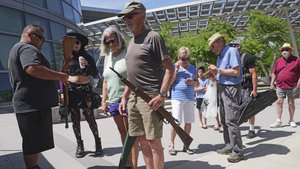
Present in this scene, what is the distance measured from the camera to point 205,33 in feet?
80.4

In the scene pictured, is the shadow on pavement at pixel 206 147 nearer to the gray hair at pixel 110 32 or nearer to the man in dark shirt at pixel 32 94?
the gray hair at pixel 110 32

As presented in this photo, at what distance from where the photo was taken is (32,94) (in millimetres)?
3566

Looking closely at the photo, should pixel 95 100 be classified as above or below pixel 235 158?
above

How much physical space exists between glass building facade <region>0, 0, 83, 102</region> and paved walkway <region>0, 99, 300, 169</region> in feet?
38.2

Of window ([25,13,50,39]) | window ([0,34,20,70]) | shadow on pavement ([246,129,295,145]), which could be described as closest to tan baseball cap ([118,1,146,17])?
shadow on pavement ([246,129,295,145])

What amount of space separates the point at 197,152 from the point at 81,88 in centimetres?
212

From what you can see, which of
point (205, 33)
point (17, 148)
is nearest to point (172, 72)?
point (17, 148)

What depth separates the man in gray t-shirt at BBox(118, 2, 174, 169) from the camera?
313cm

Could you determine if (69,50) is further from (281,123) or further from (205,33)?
(205,33)

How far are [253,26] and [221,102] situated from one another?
79.0 ft

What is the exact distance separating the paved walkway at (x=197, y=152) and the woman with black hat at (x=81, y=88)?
41cm

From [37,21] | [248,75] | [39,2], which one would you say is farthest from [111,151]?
[39,2]

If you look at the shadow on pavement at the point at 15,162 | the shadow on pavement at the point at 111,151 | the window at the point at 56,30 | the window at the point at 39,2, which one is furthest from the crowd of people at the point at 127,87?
the window at the point at 56,30

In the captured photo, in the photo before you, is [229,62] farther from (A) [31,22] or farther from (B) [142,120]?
(A) [31,22]
